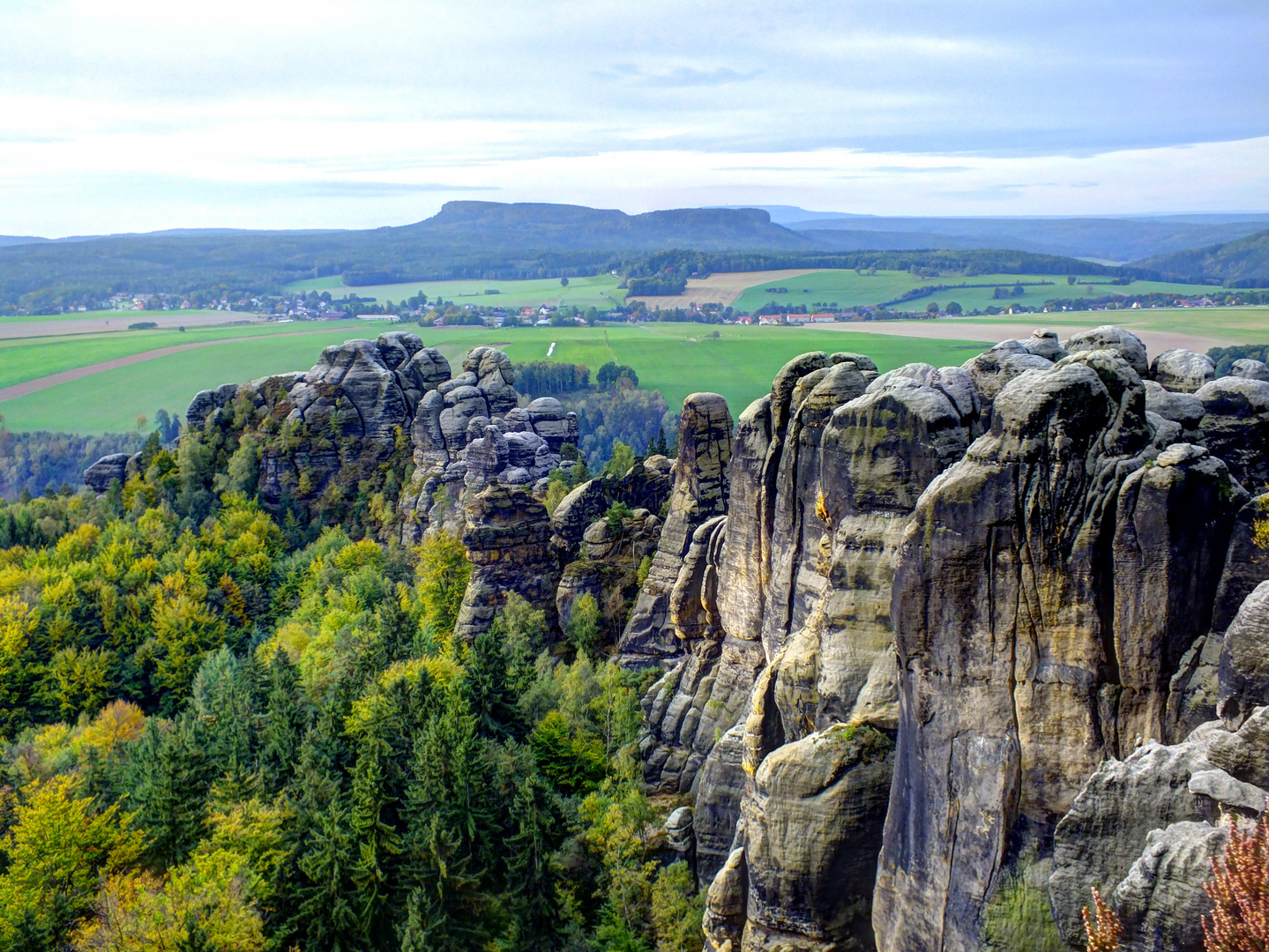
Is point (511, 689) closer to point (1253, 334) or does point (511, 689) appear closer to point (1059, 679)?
point (1059, 679)

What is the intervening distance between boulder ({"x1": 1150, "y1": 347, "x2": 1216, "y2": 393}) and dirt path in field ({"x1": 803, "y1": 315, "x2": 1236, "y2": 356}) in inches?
1692

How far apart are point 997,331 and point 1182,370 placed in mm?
111296

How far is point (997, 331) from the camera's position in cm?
13900

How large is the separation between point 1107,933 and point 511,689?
31.7 metres

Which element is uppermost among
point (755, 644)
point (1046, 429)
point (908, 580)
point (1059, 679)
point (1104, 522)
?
point (1046, 429)

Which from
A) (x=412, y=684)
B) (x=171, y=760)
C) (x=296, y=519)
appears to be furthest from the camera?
(x=296, y=519)

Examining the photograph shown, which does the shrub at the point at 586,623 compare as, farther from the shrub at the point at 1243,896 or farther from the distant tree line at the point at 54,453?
the distant tree line at the point at 54,453

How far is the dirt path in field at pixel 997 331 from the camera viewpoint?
81062 millimetres

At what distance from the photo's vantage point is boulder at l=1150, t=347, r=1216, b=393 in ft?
107

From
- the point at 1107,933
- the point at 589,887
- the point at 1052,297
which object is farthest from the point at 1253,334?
the point at 1052,297

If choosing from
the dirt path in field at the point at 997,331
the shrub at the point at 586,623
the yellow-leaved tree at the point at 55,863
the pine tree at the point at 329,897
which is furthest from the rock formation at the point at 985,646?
the dirt path in field at the point at 997,331

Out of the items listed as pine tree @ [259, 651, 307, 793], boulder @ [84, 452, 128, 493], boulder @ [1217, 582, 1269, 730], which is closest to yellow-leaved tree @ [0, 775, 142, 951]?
pine tree @ [259, 651, 307, 793]

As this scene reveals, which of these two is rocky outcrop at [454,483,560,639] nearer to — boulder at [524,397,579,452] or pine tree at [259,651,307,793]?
pine tree at [259,651,307,793]

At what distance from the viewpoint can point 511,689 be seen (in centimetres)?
4519
